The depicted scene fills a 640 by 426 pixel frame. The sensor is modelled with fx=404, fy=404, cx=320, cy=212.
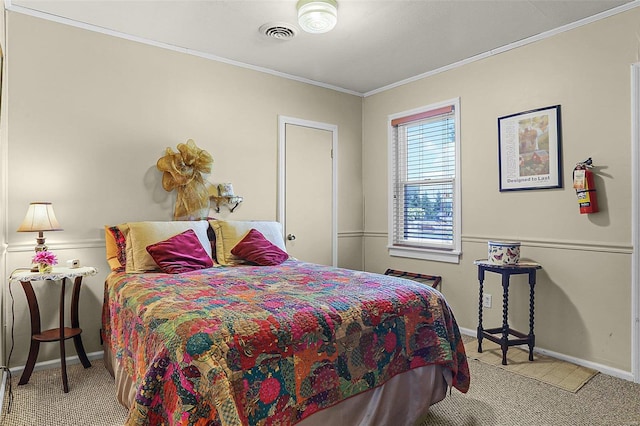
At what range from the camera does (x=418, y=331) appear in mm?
2211

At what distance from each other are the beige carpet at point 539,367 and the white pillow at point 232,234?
192cm

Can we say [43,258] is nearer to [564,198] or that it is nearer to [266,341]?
[266,341]

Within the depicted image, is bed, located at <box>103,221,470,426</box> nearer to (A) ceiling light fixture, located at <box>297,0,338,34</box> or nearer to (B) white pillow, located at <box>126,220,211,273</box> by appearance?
(B) white pillow, located at <box>126,220,211,273</box>

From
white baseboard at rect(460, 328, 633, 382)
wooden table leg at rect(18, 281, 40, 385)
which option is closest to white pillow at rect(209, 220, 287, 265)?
wooden table leg at rect(18, 281, 40, 385)

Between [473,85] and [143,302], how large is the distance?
11.0 ft

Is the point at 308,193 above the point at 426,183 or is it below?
below

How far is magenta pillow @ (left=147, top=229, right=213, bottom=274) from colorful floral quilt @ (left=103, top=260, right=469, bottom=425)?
0.19m

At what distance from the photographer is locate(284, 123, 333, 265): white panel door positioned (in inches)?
168

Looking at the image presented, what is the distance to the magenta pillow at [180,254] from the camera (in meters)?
2.81

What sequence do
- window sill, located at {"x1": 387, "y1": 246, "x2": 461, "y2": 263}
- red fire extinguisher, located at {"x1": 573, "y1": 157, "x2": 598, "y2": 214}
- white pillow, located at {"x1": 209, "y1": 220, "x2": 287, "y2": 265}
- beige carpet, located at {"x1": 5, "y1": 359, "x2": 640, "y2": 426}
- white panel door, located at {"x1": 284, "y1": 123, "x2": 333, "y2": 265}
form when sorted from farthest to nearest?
white panel door, located at {"x1": 284, "y1": 123, "x2": 333, "y2": 265}
window sill, located at {"x1": 387, "y1": 246, "x2": 461, "y2": 263}
white pillow, located at {"x1": 209, "y1": 220, "x2": 287, "y2": 265}
red fire extinguisher, located at {"x1": 573, "y1": 157, "x2": 598, "y2": 214}
beige carpet, located at {"x1": 5, "y1": 359, "x2": 640, "y2": 426}

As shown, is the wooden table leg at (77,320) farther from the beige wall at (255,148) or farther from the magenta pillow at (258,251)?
the magenta pillow at (258,251)

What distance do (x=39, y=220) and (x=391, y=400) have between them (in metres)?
2.47

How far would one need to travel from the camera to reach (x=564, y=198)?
125 inches

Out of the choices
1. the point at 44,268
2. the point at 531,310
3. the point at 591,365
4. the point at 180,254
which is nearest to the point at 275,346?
the point at 180,254
